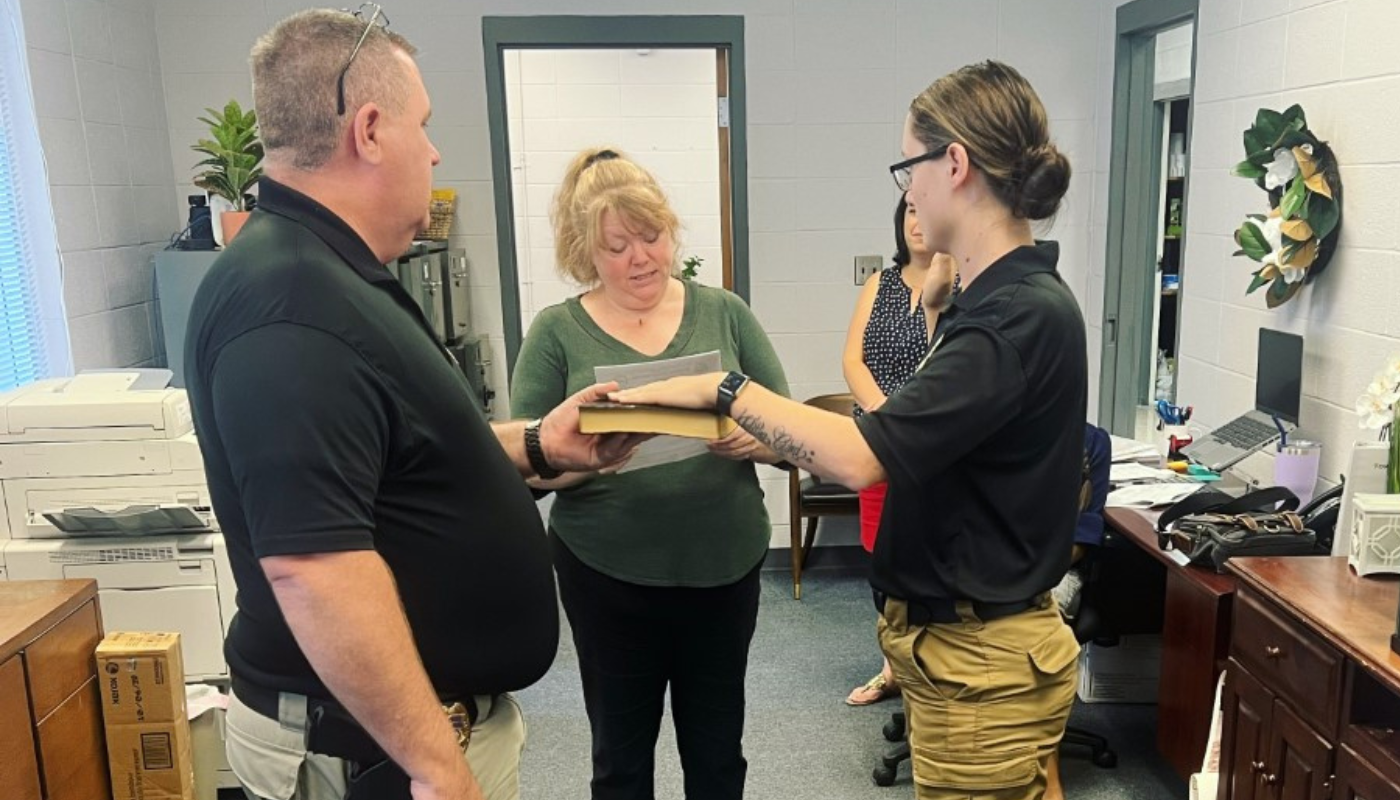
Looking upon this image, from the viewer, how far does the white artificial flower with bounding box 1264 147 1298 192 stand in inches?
99.7

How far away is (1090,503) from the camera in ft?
8.57

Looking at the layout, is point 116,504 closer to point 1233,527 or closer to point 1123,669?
point 1233,527

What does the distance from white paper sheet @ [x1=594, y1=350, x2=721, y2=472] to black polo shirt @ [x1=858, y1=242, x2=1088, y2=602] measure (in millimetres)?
408

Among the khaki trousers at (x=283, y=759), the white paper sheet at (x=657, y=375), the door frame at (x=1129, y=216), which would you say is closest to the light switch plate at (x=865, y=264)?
the door frame at (x=1129, y=216)

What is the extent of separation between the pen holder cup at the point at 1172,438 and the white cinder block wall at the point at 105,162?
329 cm

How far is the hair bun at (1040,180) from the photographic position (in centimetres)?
141

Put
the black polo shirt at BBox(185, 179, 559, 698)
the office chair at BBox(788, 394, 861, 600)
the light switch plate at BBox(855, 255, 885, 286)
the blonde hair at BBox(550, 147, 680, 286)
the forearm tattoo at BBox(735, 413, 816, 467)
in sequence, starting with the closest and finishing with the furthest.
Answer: the black polo shirt at BBox(185, 179, 559, 698), the forearm tattoo at BBox(735, 413, 816, 467), the blonde hair at BBox(550, 147, 680, 286), the office chair at BBox(788, 394, 861, 600), the light switch plate at BBox(855, 255, 885, 286)

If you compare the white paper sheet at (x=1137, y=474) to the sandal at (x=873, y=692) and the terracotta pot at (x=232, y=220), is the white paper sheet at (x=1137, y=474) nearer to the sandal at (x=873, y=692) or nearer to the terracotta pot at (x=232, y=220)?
the sandal at (x=873, y=692)

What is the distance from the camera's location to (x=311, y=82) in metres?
1.09

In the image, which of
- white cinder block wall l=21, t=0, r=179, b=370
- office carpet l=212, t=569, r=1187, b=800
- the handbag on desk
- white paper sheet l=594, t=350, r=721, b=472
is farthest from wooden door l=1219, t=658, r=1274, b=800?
white cinder block wall l=21, t=0, r=179, b=370

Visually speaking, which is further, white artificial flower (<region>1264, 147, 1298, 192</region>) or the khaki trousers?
white artificial flower (<region>1264, 147, 1298, 192</region>)

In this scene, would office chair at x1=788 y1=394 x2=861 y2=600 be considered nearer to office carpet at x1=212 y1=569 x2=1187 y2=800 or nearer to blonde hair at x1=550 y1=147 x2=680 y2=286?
office carpet at x1=212 y1=569 x2=1187 y2=800

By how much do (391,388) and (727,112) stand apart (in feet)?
10.2

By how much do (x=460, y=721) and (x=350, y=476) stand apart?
42 centimetres
